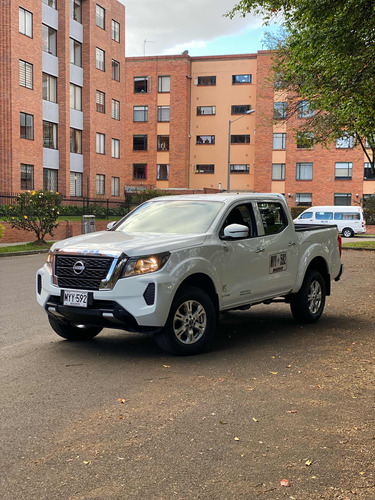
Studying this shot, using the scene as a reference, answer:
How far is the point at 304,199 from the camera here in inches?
2258

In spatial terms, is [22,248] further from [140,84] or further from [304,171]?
[140,84]

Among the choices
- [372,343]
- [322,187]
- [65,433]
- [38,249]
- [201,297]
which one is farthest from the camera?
[322,187]

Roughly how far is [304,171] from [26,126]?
30.1m

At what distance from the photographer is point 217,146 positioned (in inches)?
2322

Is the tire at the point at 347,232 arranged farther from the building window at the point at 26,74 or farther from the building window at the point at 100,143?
the building window at the point at 26,74

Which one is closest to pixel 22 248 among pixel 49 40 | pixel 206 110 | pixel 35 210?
pixel 35 210

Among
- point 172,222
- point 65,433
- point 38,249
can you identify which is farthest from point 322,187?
point 65,433

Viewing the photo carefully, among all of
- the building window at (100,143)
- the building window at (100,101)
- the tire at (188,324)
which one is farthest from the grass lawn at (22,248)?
the building window at (100,101)

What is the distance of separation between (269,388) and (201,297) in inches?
60.1

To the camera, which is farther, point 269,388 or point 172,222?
point 172,222

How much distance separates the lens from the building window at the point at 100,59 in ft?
143

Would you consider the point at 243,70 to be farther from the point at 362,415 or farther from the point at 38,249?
the point at 362,415

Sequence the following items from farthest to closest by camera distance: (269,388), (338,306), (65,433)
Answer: (338,306) < (269,388) < (65,433)

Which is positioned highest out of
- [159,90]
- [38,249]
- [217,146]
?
[159,90]
